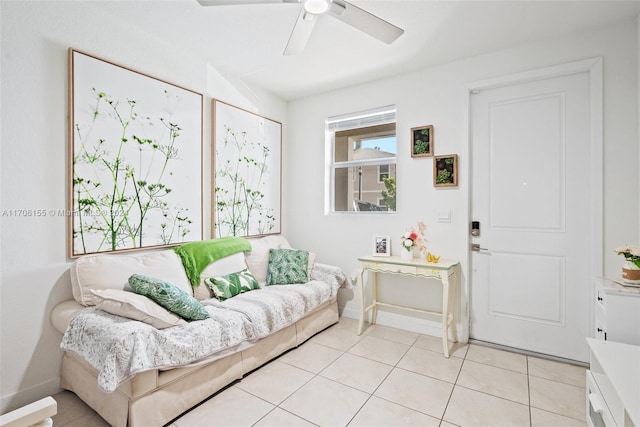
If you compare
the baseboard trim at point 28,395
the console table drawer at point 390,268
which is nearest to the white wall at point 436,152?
the console table drawer at point 390,268

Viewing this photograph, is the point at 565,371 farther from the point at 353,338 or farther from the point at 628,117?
the point at 628,117

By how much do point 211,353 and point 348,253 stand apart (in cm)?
196

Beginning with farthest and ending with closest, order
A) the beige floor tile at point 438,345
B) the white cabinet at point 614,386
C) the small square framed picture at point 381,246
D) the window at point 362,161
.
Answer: the window at point 362,161 → the small square framed picture at point 381,246 → the beige floor tile at point 438,345 → the white cabinet at point 614,386

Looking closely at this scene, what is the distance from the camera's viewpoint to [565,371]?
7.86ft

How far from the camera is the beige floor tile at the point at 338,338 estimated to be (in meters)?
2.87

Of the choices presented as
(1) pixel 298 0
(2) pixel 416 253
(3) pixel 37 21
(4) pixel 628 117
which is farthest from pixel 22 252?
(4) pixel 628 117

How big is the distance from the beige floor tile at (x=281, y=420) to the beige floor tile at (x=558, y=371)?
1.75 m

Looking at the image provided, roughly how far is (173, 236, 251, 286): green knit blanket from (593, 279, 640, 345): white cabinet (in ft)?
8.97

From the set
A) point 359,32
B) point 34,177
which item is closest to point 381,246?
point 359,32

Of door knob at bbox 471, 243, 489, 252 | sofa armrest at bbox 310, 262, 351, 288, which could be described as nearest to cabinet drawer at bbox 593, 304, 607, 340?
door knob at bbox 471, 243, 489, 252

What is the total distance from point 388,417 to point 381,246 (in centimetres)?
170

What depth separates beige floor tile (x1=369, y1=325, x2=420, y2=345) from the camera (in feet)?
9.81

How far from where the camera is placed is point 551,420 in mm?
1837

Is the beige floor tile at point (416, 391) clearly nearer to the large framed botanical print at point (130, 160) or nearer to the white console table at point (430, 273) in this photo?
the white console table at point (430, 273)
